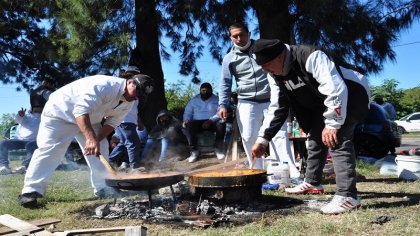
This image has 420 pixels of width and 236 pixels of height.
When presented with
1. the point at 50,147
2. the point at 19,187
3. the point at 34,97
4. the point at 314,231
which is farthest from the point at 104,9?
the point at 314,231

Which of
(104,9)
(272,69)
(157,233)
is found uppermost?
(104,9)

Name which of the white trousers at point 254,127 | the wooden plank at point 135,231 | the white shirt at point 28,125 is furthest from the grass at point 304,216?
the white shirt at point 28,125

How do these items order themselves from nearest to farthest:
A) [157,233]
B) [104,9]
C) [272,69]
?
[157,233] < [272,69] < [104,9]

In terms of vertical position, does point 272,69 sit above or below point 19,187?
above

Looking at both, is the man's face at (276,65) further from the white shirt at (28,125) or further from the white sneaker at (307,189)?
the white shirt at (28,125)

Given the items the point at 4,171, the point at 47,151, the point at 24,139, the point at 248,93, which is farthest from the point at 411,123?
the point at 47,151

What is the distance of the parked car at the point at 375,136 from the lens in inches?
410

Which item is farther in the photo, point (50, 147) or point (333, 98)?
point (50, 147)

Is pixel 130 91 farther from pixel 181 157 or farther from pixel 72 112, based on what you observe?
pixel 181 157

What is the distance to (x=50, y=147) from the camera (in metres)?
4.89

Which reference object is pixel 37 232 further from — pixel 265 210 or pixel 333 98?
pixel 333 98

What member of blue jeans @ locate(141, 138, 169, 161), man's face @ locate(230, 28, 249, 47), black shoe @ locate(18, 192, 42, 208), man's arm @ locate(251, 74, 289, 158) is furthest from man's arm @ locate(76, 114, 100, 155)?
blue jeans @ locate(141, 138, 169, 161)

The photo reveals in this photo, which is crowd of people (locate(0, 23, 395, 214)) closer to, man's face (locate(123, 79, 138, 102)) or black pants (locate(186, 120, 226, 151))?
man's face (locate(123, 79, 138, 102))

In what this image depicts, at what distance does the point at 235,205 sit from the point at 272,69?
4.62 ft
